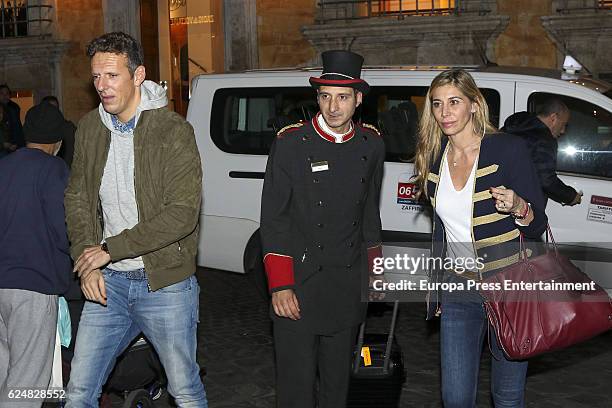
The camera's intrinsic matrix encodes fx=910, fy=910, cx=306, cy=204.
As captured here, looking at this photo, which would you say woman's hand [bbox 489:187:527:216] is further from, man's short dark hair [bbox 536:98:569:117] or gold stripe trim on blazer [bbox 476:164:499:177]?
man's short dark hair [bbox 536:98:569:117]

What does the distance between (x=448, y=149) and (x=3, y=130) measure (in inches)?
421

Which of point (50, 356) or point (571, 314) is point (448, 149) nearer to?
point (571, 314)

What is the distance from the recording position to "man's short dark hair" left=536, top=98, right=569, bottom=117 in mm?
6697

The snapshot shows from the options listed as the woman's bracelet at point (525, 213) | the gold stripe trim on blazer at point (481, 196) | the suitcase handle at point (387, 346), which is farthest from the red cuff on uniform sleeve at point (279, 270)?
the woman's bracelet at point (525, 213)

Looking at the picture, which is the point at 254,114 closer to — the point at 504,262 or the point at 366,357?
the point at 366,357

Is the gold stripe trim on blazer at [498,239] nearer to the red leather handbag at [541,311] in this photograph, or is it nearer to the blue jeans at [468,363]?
the red leather handbag at [541,311]

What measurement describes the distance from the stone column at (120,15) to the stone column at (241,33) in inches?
84.7

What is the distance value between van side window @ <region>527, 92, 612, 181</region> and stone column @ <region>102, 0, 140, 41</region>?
10.9 meters

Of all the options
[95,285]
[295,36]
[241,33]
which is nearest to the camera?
[95,285]

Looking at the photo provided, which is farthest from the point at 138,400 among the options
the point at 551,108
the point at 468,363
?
the point at 551,108

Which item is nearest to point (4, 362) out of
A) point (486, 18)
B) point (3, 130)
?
point (3, 130)

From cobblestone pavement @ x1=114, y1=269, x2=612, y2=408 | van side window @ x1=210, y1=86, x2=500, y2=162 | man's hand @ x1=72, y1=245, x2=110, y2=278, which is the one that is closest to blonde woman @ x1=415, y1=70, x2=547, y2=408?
man's hand @ x1=72, y1=245, x2=110, y2=278

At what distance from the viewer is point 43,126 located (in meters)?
4.38

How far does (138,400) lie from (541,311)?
2.09 meters
